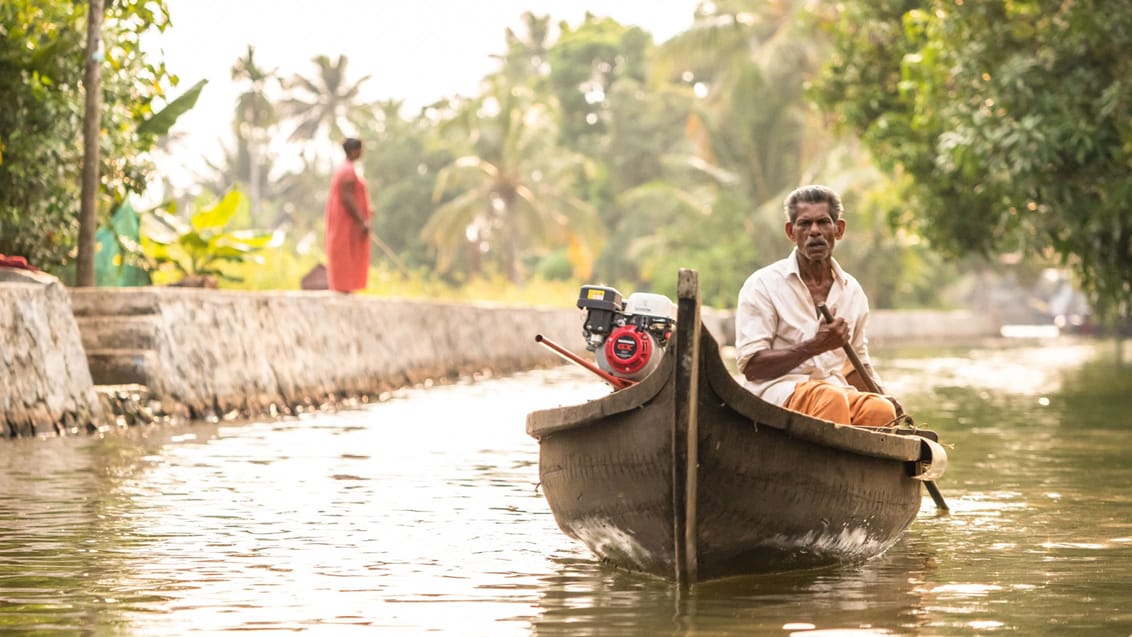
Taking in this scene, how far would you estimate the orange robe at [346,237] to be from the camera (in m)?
19.8

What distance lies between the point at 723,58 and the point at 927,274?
12.7 meters

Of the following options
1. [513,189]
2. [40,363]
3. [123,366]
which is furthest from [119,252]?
[513,189]

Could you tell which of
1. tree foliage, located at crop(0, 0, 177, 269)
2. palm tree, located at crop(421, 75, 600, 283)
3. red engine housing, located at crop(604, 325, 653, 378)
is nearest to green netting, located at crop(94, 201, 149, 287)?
tree foliage, located at crop(0, 0, 177, 269)

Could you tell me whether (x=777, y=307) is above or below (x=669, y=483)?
above

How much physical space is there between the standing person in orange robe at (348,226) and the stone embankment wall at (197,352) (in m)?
0.35

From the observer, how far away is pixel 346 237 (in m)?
20.2

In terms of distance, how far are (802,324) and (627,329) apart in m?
0.72

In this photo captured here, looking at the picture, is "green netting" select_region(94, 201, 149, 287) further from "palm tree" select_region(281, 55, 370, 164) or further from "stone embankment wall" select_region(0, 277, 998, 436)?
"palm tree" select_region(281, 55, 370, 164)

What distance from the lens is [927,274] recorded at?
199 ft

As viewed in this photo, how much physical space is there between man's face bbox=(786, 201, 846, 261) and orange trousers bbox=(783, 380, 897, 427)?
1.75 ft

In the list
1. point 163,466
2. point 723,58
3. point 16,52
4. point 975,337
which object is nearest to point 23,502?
point 163,466

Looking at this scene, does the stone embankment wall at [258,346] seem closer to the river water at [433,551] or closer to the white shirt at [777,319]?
the river water at [433,551]

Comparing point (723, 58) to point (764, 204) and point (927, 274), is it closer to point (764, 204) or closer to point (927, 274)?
point (764, 204)

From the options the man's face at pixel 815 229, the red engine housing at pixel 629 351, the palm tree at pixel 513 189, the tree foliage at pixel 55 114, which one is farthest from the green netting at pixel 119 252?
the palm tree at pixel 513 189
